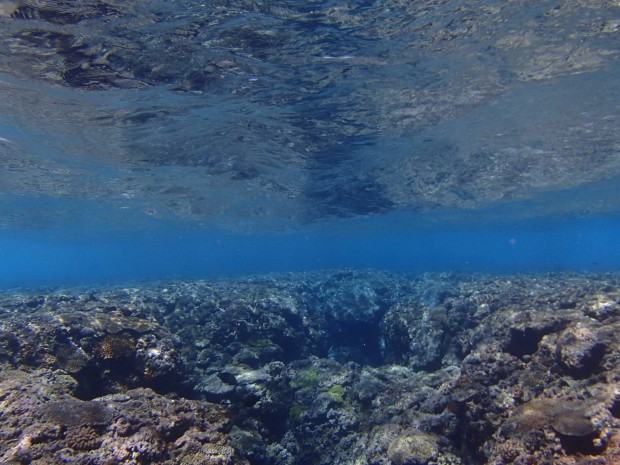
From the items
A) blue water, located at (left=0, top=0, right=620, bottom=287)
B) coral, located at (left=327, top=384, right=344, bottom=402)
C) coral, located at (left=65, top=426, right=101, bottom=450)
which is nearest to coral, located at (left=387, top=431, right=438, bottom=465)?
coral, located at (left=327, top=384, right=344, bottom=402)

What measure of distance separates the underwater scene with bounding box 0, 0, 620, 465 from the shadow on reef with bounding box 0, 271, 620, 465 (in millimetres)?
42

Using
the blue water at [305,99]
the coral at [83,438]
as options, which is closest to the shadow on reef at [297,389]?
the coral at [83,438]

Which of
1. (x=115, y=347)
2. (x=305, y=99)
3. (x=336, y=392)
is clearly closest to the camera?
(x=115, y=347)

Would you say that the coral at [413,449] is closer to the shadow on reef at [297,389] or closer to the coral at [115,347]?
the shadow on reef at [297,389]

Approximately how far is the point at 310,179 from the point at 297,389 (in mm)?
15615

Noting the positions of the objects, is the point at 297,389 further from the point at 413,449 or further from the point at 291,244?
the point at 291,244

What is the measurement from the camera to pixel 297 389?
9.80 metres

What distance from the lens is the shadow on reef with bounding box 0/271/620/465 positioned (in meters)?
4.67

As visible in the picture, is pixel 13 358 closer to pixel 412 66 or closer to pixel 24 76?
pixel 24 76

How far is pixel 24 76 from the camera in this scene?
37.6 feet

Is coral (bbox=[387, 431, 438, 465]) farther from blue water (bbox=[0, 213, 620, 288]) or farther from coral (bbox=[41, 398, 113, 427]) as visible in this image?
blue water (bbox=[0, 213, 620, 288])

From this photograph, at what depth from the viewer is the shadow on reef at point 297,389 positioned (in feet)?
15.3

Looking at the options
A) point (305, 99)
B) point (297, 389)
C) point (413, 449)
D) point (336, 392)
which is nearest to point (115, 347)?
point (297, 389)

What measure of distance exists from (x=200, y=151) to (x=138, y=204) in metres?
15.9
